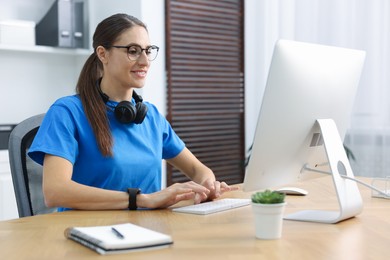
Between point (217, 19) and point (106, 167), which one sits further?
point (217, 19)

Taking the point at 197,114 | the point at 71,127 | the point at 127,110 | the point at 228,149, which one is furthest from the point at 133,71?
the point at 228,149

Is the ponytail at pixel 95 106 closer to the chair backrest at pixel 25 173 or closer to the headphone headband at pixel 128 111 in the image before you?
the headphone headband at pixel 128 111

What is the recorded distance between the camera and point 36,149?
67.8 inches

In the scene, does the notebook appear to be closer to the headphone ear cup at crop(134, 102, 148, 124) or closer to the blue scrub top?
the blue scrub top

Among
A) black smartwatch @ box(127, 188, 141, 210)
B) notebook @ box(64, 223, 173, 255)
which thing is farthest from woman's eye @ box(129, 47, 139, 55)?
notebook @ box(64, 223, 173, 255)

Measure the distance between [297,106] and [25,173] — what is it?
91 centimetres

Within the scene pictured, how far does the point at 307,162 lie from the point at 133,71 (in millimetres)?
684

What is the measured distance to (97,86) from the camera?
197cm

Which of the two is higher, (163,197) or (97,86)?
(97,86)

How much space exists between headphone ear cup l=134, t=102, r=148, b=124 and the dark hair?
10 cm

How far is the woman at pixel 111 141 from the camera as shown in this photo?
5.48ft

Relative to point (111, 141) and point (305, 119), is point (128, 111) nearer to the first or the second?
point (111, 141)

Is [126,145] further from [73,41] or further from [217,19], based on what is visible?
[217,19]

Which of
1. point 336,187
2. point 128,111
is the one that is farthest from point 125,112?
point 336,187
